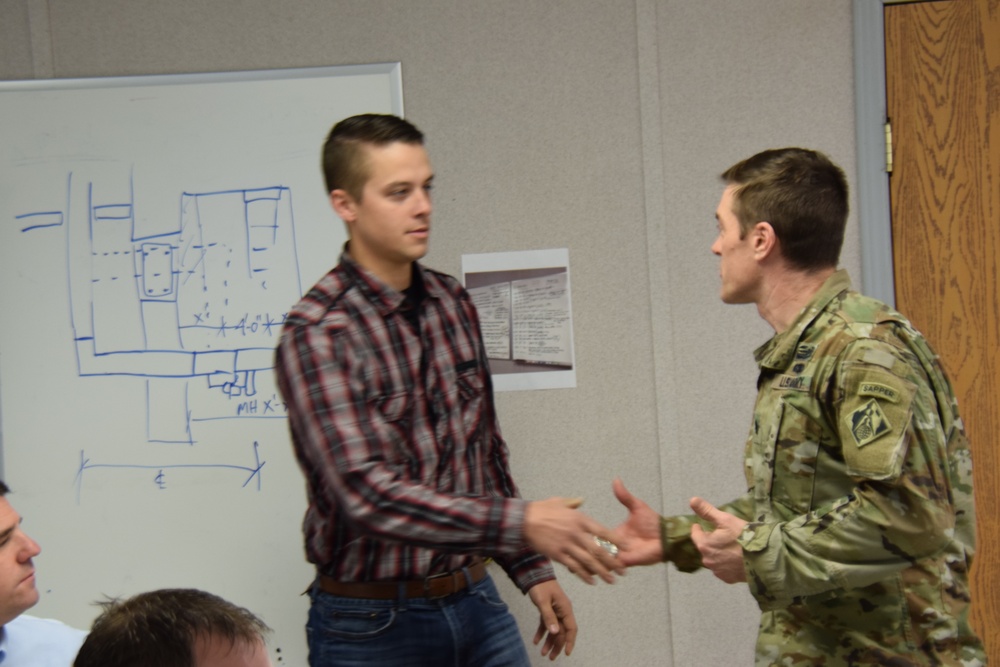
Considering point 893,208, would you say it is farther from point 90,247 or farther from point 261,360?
point 90,247

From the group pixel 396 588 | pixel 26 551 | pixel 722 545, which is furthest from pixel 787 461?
pixel 26 551

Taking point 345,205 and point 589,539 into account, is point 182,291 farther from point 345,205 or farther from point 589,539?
point 589,539

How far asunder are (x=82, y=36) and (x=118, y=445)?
1.20 metres

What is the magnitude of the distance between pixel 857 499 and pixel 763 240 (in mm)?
503

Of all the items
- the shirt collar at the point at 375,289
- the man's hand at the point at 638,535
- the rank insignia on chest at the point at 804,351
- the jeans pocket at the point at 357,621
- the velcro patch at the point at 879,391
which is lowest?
the jeans pocket at the point at 357,621

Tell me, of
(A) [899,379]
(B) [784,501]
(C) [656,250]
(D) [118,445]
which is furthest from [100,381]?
(A) [899,379]

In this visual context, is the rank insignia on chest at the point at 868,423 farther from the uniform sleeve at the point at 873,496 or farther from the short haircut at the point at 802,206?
the short haircut at the point at 802,206

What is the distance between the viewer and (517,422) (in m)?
2.82

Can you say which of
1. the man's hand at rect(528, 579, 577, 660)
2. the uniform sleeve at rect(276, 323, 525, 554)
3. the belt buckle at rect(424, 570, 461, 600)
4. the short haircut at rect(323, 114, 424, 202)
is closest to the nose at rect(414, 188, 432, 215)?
the short haircut at rect(323, 114, 424, 202)

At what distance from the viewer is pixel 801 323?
5.35ft

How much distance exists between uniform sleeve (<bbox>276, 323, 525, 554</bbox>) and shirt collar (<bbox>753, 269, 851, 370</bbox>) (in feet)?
1.66

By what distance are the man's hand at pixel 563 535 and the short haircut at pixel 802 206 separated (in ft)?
1.97

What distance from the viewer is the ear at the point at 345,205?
1.86 m

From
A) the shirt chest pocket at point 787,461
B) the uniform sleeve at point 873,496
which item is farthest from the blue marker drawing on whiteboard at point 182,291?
the uniform sleeve at point 873,496
